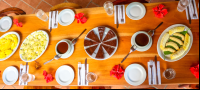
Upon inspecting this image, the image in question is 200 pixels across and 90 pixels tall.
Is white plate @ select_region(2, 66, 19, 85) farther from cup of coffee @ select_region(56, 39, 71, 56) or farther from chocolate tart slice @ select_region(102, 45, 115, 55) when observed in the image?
chocolate tart slice @ select_region(102, 45, 115, 55)

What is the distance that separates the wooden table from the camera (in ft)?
4.06

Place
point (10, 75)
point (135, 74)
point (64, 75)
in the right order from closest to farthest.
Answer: point (135, 74)
point (64, 75)
point (10, 75)

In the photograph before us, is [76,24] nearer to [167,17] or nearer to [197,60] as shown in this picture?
[167,17]

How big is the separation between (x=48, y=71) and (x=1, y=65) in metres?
0.67

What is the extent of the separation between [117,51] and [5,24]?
63.8 inches

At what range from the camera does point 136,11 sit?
1420mm

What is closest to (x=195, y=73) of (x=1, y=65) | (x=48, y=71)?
(x=48, y=71)

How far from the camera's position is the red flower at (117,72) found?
126 cm

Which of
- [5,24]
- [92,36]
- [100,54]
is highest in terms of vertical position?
[5,24]

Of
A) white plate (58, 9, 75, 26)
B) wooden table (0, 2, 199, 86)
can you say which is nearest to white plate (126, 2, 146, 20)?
wooden table (0, 2, 199, 86)

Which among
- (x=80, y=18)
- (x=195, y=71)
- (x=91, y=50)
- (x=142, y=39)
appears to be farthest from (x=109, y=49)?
(x=195, y=71)

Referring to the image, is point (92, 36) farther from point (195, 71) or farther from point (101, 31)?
point (195, 71)

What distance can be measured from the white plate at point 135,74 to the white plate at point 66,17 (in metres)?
0.92

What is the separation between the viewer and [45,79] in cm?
142
